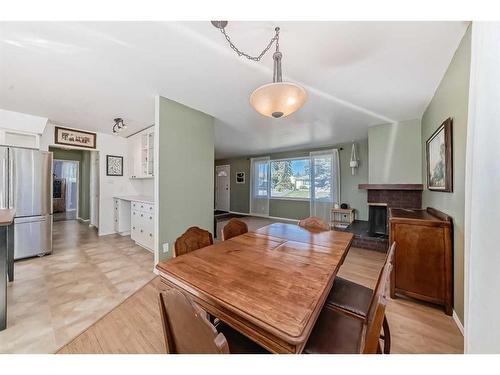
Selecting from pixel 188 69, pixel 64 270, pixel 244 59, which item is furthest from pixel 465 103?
pixel 64 270

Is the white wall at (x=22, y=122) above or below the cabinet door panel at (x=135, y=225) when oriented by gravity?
above

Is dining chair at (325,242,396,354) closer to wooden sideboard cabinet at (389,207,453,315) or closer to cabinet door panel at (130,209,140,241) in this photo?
wooden sideboard cabinet at (389,207,453,315)

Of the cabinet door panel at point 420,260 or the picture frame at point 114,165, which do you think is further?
the picture frame at point 114,165

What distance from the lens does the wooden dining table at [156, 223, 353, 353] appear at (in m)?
0.67

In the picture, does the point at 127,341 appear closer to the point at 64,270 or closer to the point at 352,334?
→ the point at 352,334

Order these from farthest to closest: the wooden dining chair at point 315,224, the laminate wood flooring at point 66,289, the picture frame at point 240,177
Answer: the picture frame at point 240,177, the wooden dining chair at point 315,224, the laminate wood flooring at point 66,289

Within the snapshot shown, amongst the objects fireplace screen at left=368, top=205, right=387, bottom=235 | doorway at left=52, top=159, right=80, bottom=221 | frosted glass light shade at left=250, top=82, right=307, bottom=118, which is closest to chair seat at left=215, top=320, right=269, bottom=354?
frosted glass light shade at left=250, top=82, right=307, bottom=118

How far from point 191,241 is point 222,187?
6.54 m

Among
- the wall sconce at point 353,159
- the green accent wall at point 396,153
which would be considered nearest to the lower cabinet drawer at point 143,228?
the green accent wall at point 396,153

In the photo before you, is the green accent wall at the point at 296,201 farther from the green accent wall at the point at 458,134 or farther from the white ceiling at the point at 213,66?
the green accent wall at the point at 458,134

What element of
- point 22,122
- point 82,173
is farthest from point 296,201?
point 82,173

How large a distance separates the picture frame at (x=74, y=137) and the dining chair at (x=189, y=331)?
453cm

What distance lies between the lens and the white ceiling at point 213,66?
134 cm

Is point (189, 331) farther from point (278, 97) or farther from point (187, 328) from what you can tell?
point (278, 97)
